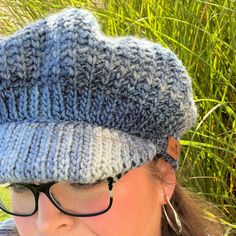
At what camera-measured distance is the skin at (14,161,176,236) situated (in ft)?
4.73

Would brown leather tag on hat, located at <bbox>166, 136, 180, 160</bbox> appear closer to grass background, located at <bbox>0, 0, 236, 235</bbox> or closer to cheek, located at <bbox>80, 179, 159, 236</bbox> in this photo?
cheek, located at <bbox>80, 179, 159, 236</bbox>

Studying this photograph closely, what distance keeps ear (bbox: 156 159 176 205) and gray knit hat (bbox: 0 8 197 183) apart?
184 millimetres

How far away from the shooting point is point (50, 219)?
1.43 metres

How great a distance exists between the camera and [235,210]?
2340mm

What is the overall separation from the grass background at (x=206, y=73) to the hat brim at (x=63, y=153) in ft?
2.71

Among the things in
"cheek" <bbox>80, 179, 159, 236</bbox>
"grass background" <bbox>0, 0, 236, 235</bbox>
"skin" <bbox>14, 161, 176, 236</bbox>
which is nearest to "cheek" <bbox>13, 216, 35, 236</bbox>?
"skin" <bbox>14, 161, 176, 236</bbox>

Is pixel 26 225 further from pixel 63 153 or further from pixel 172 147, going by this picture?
pixel 172 147

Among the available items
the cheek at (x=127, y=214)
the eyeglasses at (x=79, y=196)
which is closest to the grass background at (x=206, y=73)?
the cheek at (x=127, y=214)

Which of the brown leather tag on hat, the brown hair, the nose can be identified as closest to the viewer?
the nose

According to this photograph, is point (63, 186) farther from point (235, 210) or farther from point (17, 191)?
point (235, 210)

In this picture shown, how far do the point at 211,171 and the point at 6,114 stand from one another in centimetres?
119

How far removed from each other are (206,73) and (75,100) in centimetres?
121

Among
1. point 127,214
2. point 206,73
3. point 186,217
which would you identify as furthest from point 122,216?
point 206,73

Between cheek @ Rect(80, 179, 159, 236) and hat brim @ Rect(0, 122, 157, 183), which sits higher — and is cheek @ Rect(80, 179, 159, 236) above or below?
below
